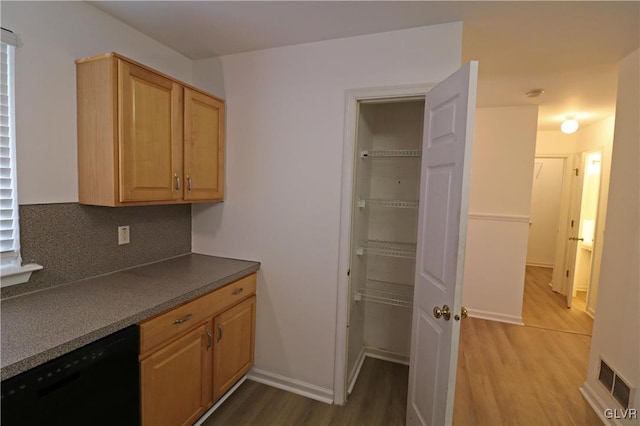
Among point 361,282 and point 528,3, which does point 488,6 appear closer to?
point 528,3

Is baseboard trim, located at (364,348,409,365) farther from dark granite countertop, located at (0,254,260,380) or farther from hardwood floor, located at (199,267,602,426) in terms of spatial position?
dark granite countertop, located at (0,254,260,380)

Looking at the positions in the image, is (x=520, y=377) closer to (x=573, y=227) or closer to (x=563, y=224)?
(x=573, y=227)

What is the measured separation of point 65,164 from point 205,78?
46.2 inches

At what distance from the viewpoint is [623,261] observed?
2055mm

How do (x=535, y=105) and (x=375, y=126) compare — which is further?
(x=535, y=105)

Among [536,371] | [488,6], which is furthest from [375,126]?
[536,371]

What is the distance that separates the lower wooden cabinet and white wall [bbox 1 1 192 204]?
91 centimetres

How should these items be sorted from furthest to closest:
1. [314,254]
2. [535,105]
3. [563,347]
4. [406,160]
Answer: [535,105] → [563,347] → [406,160] → [314,254]

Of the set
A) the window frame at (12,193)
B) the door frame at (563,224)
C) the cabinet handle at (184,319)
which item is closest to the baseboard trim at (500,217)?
the door frame at (563,224)

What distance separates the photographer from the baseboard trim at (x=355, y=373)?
2.37m

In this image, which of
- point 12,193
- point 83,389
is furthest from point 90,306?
point 12,193

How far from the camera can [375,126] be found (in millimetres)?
2705

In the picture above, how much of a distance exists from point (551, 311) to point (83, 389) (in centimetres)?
478

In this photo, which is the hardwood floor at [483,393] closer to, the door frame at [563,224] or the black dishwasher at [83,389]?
the black dishwasher at [83,389]
